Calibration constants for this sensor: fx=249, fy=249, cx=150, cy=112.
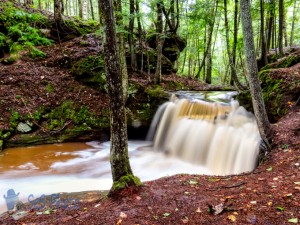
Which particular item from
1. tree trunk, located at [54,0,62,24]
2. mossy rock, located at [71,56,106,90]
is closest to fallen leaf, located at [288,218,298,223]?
mossy rock, located at [71,56,106,90]

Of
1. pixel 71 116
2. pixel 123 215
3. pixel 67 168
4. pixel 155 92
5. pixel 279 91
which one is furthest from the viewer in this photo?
pixel 155 92

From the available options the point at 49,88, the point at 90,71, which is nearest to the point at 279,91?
the point at 90,71

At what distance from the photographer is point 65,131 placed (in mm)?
9570

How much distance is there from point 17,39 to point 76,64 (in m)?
3.37

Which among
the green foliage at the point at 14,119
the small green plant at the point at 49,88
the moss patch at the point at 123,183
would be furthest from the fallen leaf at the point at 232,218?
the small green plant at the point at 49,88

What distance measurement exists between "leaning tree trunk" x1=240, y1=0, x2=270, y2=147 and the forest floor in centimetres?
127

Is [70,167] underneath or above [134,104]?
underneath

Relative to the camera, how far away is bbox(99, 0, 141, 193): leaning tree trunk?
380 cm

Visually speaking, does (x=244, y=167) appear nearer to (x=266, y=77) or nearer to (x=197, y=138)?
(x=197, y=138)

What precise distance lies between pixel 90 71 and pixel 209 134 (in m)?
6.01

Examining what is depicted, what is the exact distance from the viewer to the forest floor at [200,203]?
3287mm

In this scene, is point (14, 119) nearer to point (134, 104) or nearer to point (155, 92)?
point (134, 104)

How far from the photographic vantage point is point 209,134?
8547mm


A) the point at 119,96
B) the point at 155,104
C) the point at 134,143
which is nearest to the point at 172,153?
the point at 134,143
